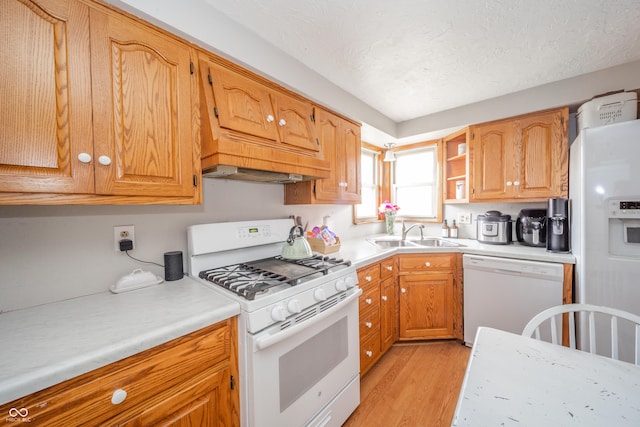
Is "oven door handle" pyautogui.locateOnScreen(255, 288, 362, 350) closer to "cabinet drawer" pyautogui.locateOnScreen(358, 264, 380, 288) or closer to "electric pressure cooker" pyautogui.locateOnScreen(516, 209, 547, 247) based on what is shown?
"cabinet drawer" pyautogui.locateOnScreen(358, 264, 380, 288)

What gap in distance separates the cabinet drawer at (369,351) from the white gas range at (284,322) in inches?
9.1

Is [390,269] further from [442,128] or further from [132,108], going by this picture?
[132,108]

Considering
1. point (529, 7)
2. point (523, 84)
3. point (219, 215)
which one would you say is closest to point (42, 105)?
point (219, 215)

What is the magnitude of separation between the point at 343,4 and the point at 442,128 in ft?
5.78

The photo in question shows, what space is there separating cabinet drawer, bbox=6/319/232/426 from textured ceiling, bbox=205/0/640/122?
153cm

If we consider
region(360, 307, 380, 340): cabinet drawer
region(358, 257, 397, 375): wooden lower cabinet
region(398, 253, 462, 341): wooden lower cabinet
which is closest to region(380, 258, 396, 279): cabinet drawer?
region(358, 257, 397, 375): wooden lower cabinet

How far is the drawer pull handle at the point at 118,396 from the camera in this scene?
72cm

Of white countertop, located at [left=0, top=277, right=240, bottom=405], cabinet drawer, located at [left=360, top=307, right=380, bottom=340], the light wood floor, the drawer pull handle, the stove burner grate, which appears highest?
the stove burner grate

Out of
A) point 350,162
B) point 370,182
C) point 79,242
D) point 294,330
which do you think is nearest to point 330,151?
point 350,162

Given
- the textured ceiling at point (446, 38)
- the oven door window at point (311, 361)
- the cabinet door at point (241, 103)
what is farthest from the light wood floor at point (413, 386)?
the textured ceiling at point (446, 38)

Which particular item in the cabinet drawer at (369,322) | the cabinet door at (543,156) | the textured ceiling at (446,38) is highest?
the textured ceiling at (446,38)

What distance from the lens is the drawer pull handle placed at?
2.35ft

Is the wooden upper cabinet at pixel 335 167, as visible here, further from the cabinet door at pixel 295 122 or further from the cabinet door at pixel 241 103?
the cabinet door at pixel 241 103

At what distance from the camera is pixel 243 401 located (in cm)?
104
